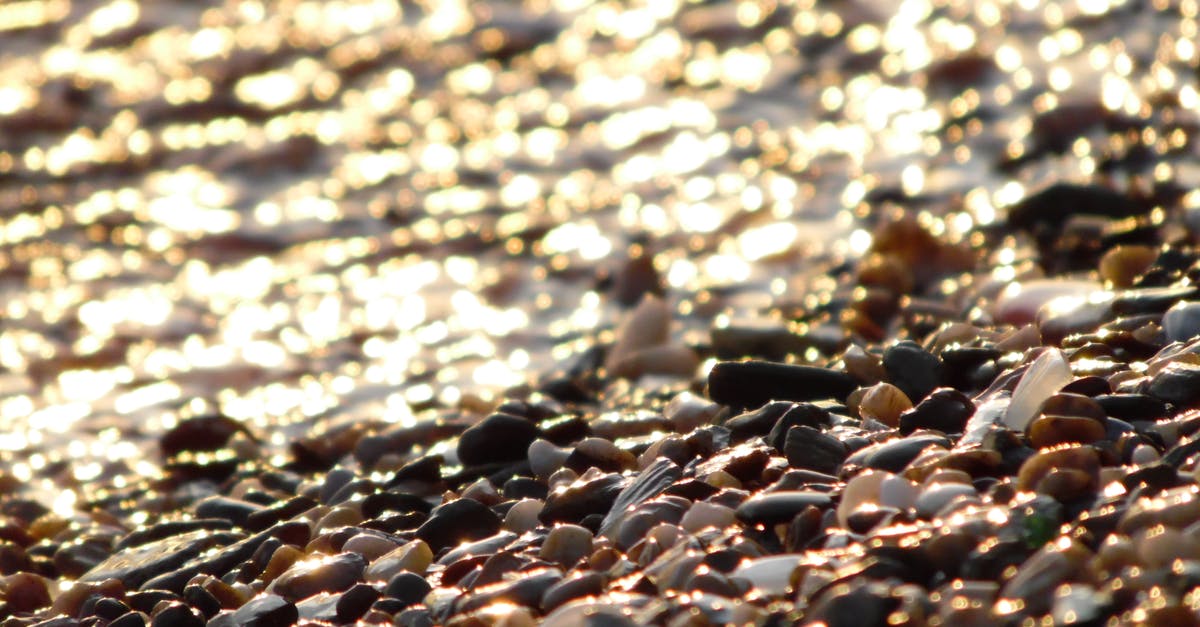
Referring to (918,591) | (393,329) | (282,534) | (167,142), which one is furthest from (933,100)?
(918,591)

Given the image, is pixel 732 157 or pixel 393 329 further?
pixel 732 157

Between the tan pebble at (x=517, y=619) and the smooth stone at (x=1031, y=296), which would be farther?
the smooth stone at (x=1031, y=296)

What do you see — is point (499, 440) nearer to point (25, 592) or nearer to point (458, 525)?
point (458, 525)

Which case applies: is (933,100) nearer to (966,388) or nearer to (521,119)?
(521,119)

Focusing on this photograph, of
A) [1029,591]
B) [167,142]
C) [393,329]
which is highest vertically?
[167,142]

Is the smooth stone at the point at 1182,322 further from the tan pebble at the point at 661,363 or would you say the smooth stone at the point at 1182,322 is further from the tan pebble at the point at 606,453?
the tan pebble at the point at 661,363

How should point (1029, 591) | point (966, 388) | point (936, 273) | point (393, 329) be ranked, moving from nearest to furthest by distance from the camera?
point (1029, 591)
point (966, 388)
point (936, 273)
point (393, 329)

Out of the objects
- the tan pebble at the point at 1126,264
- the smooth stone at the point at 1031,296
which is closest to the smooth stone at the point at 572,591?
the smooth stone at the point at 1031,296

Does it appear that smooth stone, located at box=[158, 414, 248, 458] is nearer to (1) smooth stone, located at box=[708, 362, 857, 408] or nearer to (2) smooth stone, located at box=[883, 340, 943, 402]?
(1) smooth stone, located at box=[708, 362, 857, 408]
